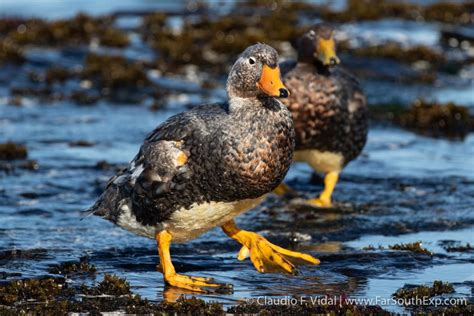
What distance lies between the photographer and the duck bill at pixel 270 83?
8359 mm

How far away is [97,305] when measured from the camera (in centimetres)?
830

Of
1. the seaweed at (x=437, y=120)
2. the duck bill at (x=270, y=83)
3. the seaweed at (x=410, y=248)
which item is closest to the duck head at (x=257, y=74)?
the duck bill at (x=270, y=83)

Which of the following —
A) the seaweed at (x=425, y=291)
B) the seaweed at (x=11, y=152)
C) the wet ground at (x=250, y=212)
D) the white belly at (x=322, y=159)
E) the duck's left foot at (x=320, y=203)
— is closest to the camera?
the seaweed at (x=425, y=291)

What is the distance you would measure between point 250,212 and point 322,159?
1128 millimetres

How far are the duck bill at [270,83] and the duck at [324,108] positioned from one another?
11.2 feet

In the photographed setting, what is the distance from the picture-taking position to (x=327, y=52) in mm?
12055

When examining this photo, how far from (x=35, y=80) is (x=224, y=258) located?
10679 millimetres

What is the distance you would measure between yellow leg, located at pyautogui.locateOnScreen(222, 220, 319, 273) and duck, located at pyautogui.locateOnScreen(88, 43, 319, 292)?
0.56 metres

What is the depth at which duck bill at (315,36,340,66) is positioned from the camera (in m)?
11.9

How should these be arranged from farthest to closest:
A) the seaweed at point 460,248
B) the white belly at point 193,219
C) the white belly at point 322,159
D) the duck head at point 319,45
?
1. the white belly at point 322,159
2. the duck head at point 319,45
3. the seaweed at point 460,248
4. the white belly at point 193,219

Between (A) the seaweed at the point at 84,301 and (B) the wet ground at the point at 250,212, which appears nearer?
(A) the seaweed at the point at 84,301

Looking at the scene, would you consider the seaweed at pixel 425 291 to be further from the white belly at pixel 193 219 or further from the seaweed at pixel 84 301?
the seaweed at pixel 84 301

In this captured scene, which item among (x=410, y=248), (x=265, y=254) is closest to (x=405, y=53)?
(x=410, y=248)

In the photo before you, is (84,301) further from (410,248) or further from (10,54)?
(10,54)
